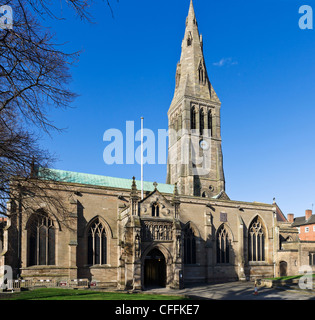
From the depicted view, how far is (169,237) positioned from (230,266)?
1344 cm

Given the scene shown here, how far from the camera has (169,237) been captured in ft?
106

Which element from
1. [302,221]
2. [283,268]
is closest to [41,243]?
[283,268]

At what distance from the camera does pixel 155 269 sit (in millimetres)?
33688

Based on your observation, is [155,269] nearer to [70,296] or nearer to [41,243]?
[41,243]

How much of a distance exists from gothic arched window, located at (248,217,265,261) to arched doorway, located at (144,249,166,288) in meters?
16.2

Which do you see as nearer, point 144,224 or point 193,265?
point 144,224

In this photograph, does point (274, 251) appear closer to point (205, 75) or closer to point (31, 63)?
point (205, 75)

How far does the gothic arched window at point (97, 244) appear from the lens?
33.4 meters

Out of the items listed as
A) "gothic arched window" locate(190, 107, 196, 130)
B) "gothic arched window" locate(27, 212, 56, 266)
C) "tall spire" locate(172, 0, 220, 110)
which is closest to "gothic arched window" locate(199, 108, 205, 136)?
"gothic arched window" locate(190, 107, 196, 130)

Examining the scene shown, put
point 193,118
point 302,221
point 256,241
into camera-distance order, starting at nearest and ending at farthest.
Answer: point 256,241, point 193,118, point 302,221

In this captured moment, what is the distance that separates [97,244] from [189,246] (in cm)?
1134

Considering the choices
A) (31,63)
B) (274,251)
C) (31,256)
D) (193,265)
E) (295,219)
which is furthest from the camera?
(295,219)

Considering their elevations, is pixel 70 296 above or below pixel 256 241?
above
